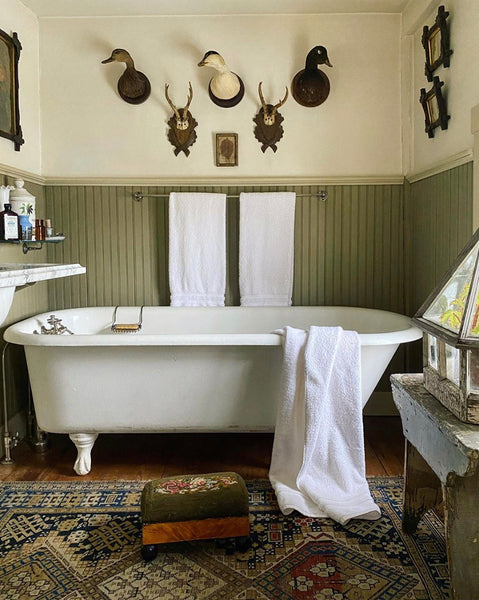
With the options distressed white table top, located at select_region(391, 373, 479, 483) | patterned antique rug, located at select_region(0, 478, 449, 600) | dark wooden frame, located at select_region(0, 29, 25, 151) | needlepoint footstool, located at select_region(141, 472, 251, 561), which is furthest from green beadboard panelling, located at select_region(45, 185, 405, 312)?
needlepoint footstool, located at select_region(141, 472, 251, 561)

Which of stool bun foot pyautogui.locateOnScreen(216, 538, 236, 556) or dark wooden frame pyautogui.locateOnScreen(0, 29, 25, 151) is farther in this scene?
dark wooden frame pyautogui.locateOnScreen(0, 29, 25, 151)

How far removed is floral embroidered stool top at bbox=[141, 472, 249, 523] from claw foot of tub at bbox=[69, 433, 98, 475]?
718 millimetres

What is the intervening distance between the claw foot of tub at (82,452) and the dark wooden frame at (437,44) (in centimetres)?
249

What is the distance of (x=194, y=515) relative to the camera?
5.94 feet

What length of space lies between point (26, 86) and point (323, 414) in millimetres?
2523

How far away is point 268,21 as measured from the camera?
10.8 feet

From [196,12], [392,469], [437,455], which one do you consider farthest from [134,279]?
[437,455]

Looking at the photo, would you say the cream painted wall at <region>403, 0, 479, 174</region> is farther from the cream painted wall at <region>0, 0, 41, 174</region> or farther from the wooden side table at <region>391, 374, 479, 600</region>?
the cream painted wall at <region>0, 0, 41, 174</region>

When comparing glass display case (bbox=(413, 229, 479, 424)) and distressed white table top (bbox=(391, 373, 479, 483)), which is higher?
glass display case (bbox=(413, 229, 479, 424))

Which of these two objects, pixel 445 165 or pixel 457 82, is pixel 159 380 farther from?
pixel 457 82

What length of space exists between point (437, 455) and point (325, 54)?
248cm

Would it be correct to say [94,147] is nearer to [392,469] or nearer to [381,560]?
[392,469]

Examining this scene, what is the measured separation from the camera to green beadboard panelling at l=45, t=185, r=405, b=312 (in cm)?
341

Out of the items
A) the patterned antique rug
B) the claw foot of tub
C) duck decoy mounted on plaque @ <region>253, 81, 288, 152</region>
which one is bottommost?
the patterned antique rug
